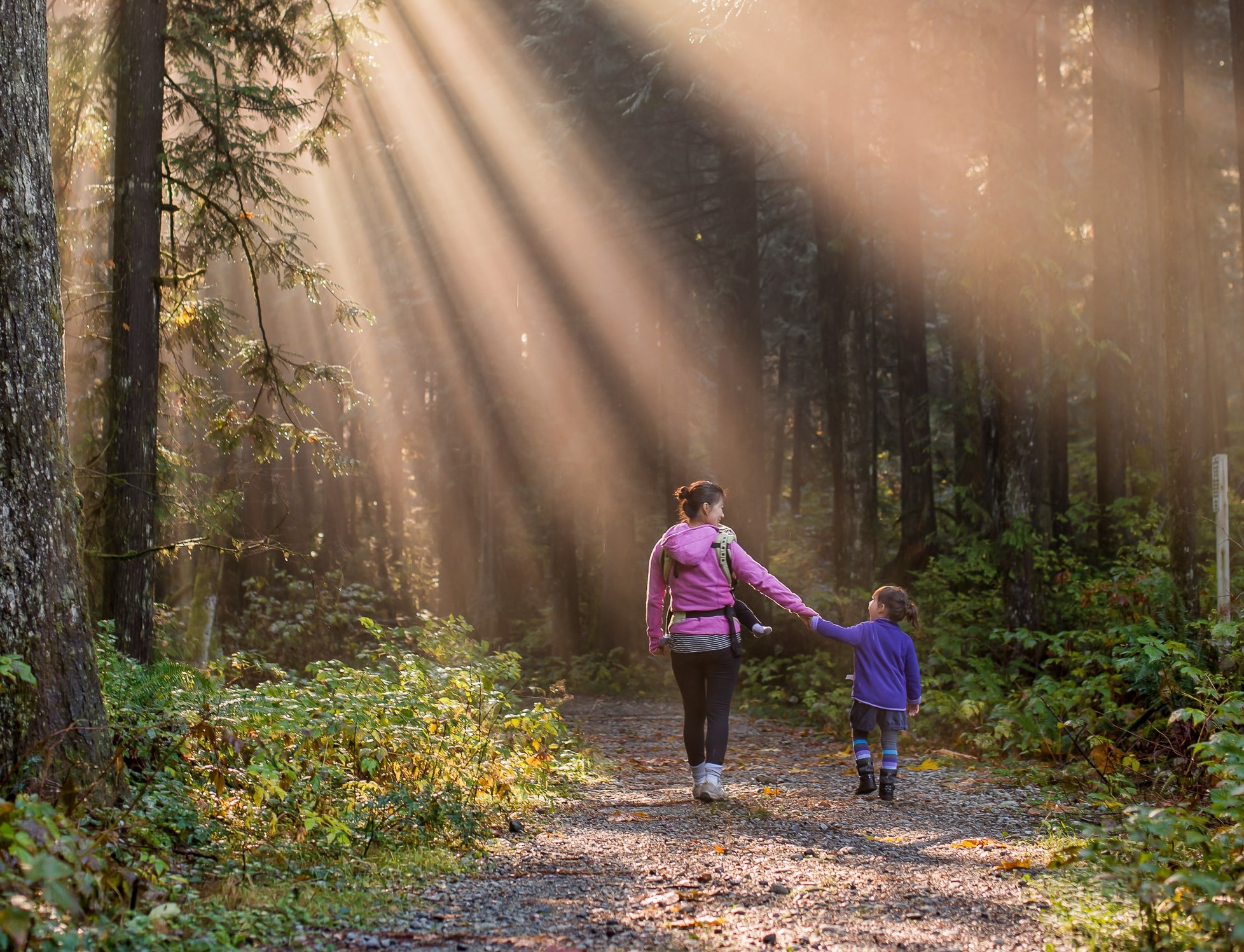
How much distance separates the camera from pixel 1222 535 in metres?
8.41

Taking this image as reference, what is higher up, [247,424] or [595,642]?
[247,424]

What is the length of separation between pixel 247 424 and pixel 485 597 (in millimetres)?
13295

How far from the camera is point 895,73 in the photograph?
637 inches

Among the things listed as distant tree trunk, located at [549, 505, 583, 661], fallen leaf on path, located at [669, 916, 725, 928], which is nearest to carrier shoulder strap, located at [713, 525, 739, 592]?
fallen leaf on path, located at [669, 916, 725, 928]

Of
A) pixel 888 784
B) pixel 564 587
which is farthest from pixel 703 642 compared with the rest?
pixel 564 587

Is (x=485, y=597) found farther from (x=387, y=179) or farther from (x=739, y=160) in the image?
(x=739, y=160)

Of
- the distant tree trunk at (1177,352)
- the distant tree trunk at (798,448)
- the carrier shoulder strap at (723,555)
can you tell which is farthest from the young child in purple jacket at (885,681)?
the distant tree trunk at (798,448)

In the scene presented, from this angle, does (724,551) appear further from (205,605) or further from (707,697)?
(205,605)

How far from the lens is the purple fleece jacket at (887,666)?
7879 mm

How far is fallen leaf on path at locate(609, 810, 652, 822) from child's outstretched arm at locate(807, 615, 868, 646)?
1.75m

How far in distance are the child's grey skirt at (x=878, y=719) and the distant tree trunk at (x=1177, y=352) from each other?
3211 millimetres

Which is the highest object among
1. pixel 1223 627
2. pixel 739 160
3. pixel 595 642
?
pixel 739 160

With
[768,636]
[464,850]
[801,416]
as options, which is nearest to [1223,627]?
[464,850]

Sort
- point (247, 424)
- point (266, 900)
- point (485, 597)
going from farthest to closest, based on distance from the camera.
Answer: point (485, 597) < point (247, 424) < point (266, 900)
